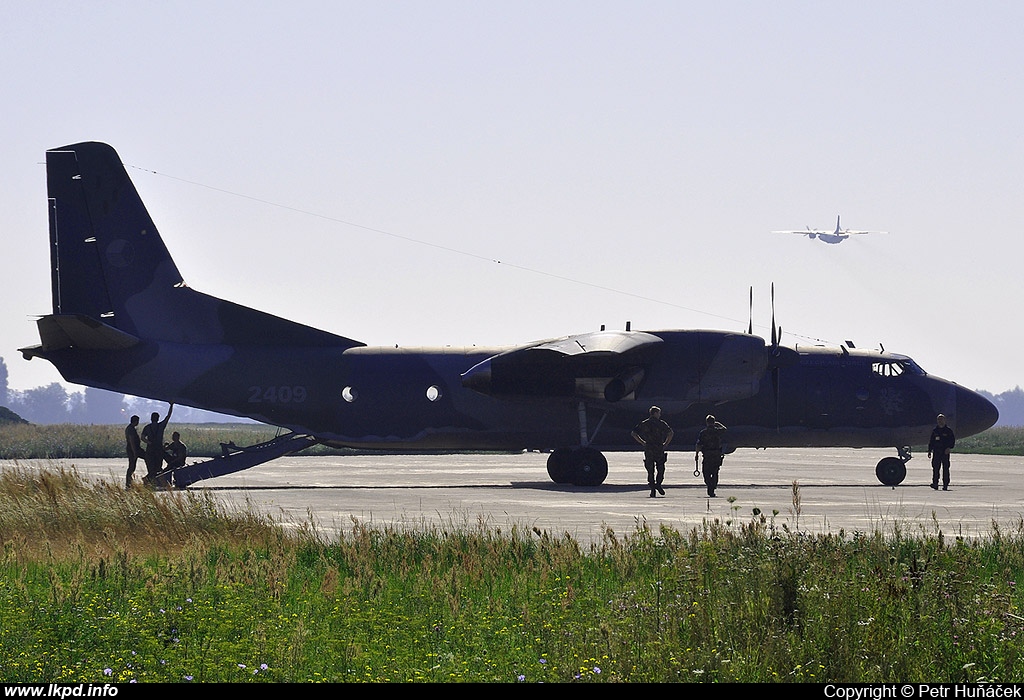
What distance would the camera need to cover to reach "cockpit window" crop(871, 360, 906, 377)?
33.2 m

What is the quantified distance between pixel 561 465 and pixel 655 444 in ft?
15.0

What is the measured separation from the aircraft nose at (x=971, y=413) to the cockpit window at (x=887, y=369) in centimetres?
193

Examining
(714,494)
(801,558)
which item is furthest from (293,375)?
(801,558)

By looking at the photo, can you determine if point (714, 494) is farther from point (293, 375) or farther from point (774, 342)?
point (293, 375)

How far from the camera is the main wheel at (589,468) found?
31469mm

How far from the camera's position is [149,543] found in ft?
54.9

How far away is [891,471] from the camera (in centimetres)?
3253

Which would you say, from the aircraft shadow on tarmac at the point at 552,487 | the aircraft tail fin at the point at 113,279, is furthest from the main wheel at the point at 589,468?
the aircraft tail fin at the point at 113,279

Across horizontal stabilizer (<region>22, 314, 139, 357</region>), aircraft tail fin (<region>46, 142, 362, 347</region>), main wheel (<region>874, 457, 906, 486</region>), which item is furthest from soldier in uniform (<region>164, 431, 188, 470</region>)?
main wheel (<region>874, 457, 906, 486</region>)

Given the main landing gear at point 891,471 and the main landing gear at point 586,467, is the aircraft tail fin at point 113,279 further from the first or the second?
the main landing gear at point 891,471

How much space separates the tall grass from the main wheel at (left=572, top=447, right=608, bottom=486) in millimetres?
16573

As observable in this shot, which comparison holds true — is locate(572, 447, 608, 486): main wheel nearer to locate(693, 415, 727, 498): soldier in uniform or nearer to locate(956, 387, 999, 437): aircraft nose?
locate(693, 415, 727, 498): soldier in uniform

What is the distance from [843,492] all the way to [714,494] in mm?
4109

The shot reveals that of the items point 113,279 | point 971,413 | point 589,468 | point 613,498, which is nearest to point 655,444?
point 613,498
